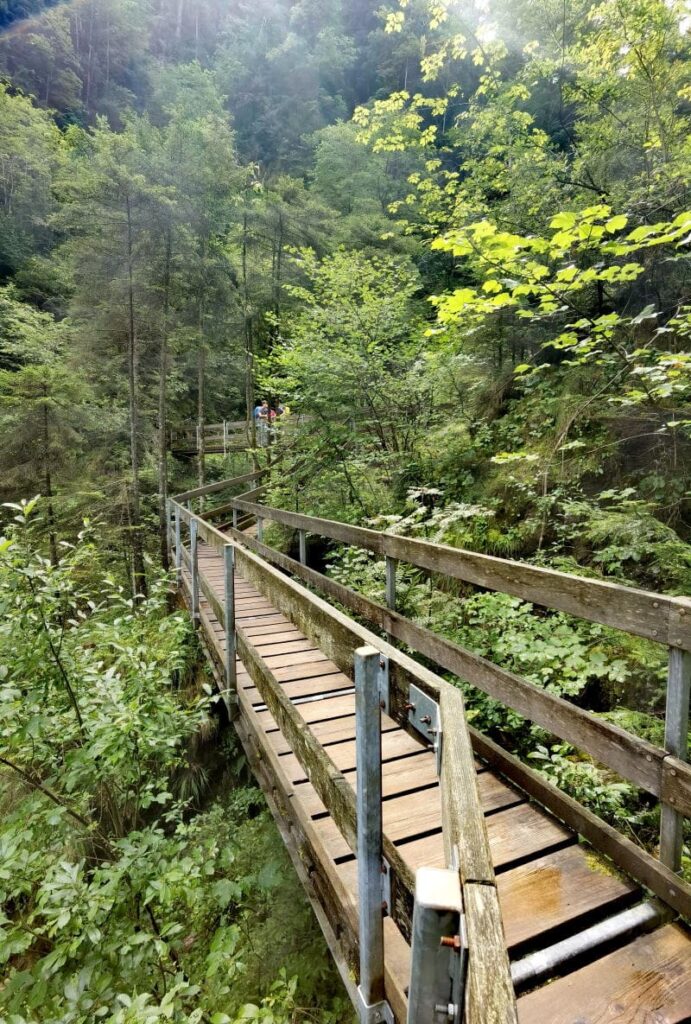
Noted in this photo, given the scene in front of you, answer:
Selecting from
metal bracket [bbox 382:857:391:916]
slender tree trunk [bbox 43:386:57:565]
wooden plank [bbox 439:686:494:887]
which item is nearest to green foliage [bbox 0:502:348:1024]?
metal bracket [bbox 382:857:391:916]

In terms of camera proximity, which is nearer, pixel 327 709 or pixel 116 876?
pixel 116 876

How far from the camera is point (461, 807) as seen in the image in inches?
30.7

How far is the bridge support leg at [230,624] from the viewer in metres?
3.37

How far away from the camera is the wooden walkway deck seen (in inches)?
57.8

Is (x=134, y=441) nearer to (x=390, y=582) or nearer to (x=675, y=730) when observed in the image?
(x=390, y=582)

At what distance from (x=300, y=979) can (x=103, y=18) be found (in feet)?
154

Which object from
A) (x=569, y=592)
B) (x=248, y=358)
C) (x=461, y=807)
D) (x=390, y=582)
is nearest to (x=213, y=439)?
(x=248, y=358)

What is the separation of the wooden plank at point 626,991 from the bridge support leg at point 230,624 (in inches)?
94.9

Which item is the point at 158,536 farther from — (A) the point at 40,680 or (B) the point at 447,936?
(B) the point at 447,936

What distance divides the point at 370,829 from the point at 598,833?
4.46 ft

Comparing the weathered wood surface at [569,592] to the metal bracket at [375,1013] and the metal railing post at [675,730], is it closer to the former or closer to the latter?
the metal railing post at [675,730]

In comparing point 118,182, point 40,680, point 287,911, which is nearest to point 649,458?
point 287,911

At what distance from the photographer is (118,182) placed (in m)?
10.0

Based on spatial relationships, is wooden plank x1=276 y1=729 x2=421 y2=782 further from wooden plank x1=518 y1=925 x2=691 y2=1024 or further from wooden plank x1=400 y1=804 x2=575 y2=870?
wooden plank x1=518 y1=925 x2=691 y2=1024
